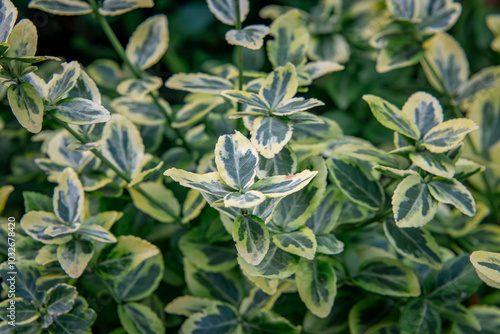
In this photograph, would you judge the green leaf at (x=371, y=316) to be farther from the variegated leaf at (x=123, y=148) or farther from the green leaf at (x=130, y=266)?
the variegated leaf at (x=123, y=148)

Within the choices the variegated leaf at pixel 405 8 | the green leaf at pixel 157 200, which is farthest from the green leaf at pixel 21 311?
the variegated leaf at pixel 405 8

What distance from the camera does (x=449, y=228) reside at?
124 cm

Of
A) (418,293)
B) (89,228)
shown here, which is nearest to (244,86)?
(89,228)

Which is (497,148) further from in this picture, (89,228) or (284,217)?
(89,228)

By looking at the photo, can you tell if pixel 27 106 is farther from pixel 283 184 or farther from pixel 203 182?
pixel 283 184

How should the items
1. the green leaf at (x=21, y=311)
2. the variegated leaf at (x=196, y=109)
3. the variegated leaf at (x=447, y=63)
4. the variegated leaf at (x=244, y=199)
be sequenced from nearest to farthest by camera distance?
the variegated leaf at (x=244, y=199), the green leaf at (x=21, y=311), the variegated leaf at (x=196, y=109), the variegated leaf at (x=447, y=63)

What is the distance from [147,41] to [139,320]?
0.70 metres

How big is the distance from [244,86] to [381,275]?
1.74 feet

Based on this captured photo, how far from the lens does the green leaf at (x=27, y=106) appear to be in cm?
79

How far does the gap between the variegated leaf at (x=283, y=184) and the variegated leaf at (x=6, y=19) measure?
1.60 ft

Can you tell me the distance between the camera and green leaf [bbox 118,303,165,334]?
995mm

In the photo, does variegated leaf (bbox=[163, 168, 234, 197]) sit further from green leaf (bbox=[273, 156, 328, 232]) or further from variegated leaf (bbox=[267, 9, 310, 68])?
variegated leaf (bbox=[267, 9, 310, 68])

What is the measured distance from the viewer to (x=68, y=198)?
0.97 meters

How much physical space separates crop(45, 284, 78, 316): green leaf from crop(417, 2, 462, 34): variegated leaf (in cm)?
107
